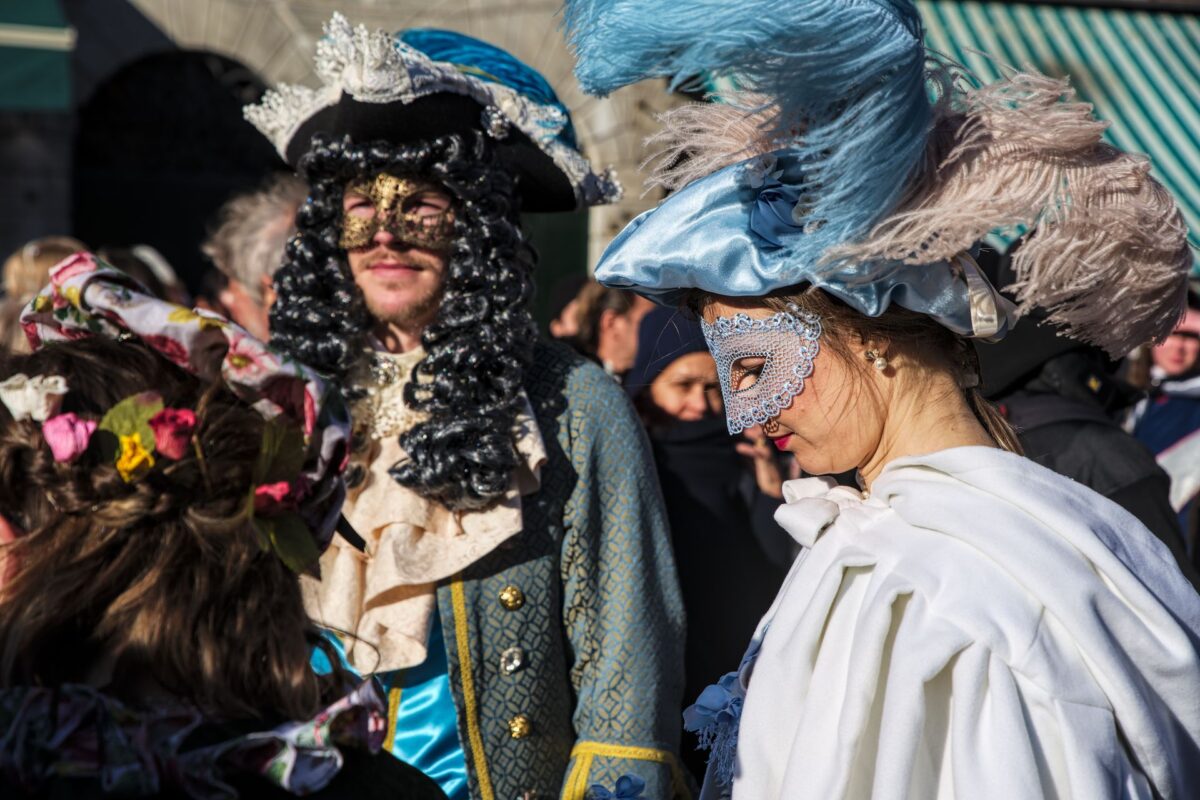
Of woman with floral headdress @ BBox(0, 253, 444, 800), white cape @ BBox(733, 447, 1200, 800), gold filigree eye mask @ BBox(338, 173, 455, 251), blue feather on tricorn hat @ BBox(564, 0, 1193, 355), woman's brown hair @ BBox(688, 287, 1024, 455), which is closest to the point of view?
woman with floral headdress @ BBox(0, 253, 444, 800)

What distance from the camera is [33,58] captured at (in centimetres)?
739

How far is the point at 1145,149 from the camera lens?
886cm

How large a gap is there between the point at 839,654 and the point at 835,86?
2.15 ft

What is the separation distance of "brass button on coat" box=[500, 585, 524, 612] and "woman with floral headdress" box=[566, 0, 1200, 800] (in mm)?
714

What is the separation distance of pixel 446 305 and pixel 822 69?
4.34 ft

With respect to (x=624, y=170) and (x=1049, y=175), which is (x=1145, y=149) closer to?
(x=624, y=170)

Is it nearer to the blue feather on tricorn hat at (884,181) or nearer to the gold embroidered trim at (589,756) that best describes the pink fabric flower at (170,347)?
the blue feather on tricorn hat at (884,181)

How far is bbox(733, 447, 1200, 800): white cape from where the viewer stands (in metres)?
1.47

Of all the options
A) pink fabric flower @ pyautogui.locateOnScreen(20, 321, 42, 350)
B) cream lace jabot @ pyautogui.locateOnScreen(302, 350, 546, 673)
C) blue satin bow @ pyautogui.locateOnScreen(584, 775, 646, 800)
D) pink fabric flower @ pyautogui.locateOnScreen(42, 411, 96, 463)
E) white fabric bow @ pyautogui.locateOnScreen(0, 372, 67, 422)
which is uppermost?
pink fabric flower @ pyautogui.locateOnScreen(20, 321, 42, 350)

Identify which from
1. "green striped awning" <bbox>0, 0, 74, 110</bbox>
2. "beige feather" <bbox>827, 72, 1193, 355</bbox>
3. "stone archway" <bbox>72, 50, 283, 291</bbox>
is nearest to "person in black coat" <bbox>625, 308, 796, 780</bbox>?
"beige feather" <bbox>827, 72, 1193, 355</bbox>

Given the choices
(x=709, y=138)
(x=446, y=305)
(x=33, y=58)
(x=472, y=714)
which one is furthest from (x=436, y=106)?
(x=33, y=58)

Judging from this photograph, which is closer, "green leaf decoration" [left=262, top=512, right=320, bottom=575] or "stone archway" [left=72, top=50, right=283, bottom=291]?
"green leaf decoration" [left=262, top=512, right=320, bottom=575]

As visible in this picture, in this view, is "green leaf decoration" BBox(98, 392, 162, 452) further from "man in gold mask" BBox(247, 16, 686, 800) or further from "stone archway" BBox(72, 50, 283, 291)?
"stone archway" BBox(72, 50, 283, 291)

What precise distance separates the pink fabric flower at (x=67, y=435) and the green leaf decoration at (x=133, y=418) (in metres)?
0.02
